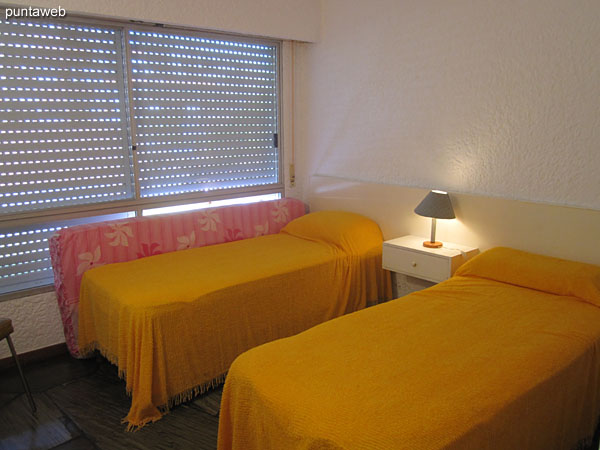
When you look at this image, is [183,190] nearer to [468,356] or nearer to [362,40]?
[362,40]

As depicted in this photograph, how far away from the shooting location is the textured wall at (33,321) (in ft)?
8.75

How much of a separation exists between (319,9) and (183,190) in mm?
1799

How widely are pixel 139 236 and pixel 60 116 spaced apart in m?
0.87

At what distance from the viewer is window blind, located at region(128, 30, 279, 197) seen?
314cm

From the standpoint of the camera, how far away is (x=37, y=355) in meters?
2.77

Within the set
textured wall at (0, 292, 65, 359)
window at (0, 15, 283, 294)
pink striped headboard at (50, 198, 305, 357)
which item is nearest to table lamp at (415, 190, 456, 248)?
pink striped headboard at (50, 198, 305, 357)

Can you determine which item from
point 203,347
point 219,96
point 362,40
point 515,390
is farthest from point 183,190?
point 515,390

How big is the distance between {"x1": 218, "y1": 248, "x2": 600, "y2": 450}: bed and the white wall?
2.19 meters

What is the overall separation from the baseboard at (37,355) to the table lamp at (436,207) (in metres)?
2.40

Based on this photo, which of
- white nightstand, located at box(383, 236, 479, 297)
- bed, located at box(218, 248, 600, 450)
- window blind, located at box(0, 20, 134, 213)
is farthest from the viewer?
white nightstand, located at box(383, 236, 479, 297)

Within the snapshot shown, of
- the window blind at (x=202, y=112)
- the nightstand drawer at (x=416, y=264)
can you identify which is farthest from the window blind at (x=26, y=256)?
the nightstand drawer at (x=416, y=264)

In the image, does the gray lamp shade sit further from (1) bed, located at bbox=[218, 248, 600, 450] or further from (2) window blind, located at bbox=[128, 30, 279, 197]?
(2) window blind, located at bbox=[128, 30, 279, 197]

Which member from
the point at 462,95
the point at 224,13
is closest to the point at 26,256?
the point at 224,13

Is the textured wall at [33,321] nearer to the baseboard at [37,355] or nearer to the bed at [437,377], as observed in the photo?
the baseboard at [37,355]
